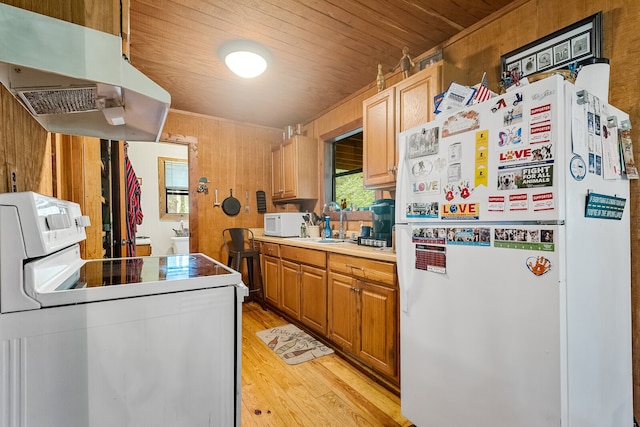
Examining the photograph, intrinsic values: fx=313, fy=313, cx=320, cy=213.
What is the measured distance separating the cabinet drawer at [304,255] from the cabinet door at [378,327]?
52 cm

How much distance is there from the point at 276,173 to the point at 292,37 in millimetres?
2202

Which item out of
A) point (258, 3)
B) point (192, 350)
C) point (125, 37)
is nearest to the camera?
point (192, 350)

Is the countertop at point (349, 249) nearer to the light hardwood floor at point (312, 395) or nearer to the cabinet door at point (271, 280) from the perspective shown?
the cabinet door at point (271, 280)

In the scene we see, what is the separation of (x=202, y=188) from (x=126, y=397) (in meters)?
3.29

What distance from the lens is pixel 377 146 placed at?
2.64 meters

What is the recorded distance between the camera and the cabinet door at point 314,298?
8.79 feet

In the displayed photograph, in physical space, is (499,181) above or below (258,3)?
below

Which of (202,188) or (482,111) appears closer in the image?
(482,111)

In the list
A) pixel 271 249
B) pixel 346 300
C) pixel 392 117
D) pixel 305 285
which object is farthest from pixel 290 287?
pixel 392 117

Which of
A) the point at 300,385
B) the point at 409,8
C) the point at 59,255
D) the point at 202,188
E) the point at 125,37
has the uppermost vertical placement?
the point at 409,8

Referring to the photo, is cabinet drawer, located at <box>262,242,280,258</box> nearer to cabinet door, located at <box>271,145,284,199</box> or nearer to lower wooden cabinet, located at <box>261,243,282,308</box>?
lower wooden cabinet, located at <box>261,243,282,308</box>

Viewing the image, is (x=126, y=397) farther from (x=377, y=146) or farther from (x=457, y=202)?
(x=377, y=146)

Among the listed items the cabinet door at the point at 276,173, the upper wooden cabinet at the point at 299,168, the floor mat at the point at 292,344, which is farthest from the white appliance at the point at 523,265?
the cabinet door at the point at 276,173

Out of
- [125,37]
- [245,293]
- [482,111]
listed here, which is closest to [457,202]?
[482,111]
